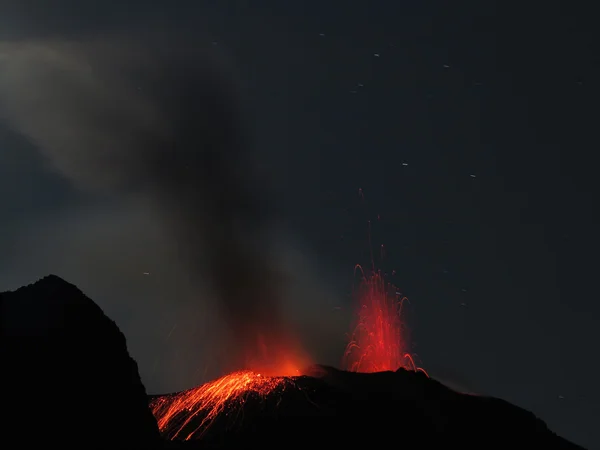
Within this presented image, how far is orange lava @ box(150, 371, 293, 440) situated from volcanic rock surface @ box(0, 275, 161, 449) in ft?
65.3

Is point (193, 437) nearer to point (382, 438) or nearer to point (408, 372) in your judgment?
point (382, 438)

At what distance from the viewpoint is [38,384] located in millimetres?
24750

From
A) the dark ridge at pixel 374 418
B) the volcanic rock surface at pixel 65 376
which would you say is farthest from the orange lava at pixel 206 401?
the volcanic rock surface at pixel 65 376

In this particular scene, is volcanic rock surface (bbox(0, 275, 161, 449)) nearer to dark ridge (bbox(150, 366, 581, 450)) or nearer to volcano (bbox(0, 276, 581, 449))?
volcano (bbox(0, 276, 581, 449))

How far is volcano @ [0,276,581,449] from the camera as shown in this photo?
24953 millimetres

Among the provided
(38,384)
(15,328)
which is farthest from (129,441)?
(15,328)

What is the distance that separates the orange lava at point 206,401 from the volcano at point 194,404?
0.45 feet

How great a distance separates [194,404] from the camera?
5694 cm

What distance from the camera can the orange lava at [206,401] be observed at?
50.4 metres

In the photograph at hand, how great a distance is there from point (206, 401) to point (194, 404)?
1137 millimetres

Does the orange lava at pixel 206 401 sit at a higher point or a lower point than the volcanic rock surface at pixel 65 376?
lower

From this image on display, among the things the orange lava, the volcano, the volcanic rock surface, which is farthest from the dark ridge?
the volcanic rock surface

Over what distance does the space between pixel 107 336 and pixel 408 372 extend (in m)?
44.7

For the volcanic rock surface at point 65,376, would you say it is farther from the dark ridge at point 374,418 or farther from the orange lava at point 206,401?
the orange lava at point 206,401
